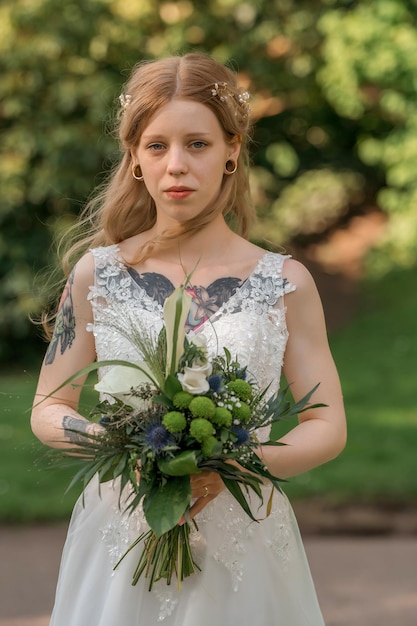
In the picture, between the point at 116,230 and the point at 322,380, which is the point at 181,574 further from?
the point at 116,230

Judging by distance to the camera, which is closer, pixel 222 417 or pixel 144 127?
pixel 222 417

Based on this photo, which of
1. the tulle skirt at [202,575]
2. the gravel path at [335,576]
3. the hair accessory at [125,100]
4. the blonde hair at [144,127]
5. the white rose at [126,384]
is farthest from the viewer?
the gravel path at [335,576]

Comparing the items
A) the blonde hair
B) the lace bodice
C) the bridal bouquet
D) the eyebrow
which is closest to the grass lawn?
the blonde hair

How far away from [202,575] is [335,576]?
4002 millimetres

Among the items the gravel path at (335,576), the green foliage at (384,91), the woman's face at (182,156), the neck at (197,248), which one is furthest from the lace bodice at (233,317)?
the green foliage at (384,91)

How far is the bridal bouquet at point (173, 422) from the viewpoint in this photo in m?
2.40

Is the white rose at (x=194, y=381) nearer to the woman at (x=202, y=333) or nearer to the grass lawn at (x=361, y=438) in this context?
the woman at (x=202, y=333)

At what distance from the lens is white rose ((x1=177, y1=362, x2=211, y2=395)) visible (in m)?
2.42

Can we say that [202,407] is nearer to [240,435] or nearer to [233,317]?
[240,435]

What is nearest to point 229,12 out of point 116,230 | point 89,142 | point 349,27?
point 349,27

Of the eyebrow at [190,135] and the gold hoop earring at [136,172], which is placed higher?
the eyebrow at [190,135]

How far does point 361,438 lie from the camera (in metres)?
9.19

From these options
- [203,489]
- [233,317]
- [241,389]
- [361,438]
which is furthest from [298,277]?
[361,438]

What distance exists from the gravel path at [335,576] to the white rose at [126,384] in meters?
3.77
